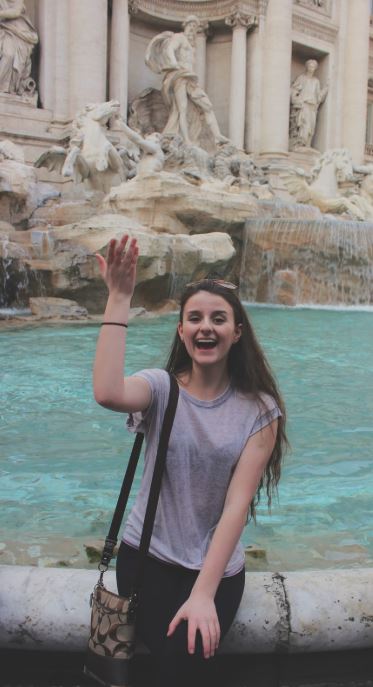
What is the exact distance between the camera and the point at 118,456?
3.38 m

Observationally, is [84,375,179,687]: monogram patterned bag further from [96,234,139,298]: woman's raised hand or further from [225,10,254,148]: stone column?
[225,10,254,148]: stone column

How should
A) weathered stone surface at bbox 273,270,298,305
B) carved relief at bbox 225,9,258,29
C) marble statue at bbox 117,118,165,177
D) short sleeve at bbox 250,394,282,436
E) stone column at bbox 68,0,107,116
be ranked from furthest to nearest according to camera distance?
carved relief at bbox 225,9,258,29 < stone column at bbox 68,0,107,116 < marble statue at bbox 117,118,165,177 < weathered stone surface at bbox 273,270,298,305 < short sleeve at bbox 250,394,282,436

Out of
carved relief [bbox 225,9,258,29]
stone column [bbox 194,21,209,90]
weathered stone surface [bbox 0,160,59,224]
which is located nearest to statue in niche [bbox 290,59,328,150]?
carved relief [bbox 225,9,258,29]

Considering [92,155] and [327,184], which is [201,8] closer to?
[327,184]

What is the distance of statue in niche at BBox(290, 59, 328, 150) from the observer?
2139 centimetres

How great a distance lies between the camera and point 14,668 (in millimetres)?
1590

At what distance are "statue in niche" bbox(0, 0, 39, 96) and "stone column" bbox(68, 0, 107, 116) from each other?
1077mm

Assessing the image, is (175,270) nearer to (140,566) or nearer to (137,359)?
(137,359)

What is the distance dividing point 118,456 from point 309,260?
A: 8987 mm

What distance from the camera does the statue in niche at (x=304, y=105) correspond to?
21391mm

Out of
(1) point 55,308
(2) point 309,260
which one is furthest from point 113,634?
(2) point 309,260

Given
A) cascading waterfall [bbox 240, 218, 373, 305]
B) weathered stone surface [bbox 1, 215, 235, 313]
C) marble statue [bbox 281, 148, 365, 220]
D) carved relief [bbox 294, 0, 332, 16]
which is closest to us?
weathered stone surface [bbox 1, 215, 235, 313]

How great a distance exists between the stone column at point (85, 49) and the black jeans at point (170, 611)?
16.2 m

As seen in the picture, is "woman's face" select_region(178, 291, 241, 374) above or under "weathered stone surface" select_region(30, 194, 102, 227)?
under
